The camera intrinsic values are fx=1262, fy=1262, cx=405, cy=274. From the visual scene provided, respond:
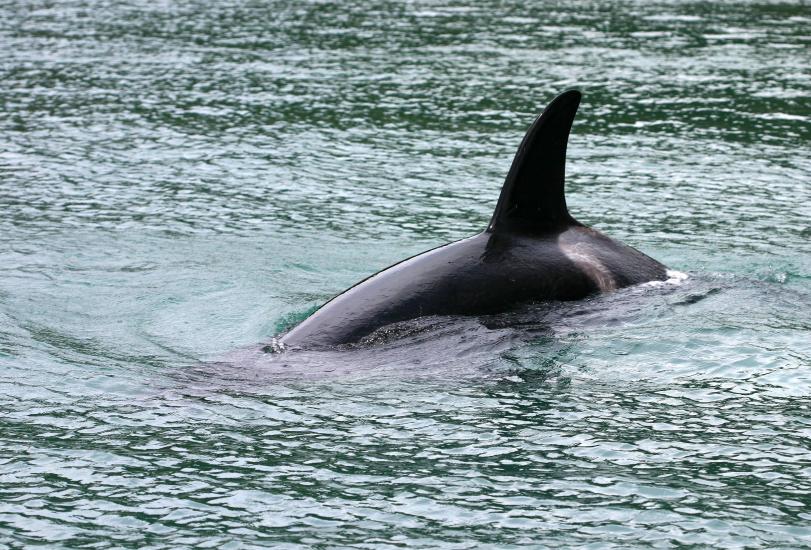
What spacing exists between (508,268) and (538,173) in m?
0.85

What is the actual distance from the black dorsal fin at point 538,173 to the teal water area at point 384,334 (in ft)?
2.82

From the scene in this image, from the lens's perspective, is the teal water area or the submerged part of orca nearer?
the teal water area

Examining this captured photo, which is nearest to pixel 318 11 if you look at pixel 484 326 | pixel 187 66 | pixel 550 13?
pixel 550 13

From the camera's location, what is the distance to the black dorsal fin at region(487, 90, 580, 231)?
34.1ft

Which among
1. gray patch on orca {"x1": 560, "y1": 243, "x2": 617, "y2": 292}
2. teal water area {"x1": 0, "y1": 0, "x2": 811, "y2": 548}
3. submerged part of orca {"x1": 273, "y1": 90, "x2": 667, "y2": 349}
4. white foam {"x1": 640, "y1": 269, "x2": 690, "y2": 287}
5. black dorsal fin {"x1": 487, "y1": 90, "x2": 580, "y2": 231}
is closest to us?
teal water area {"x1": 0, "y1": 0, "x2": 811, "y2": 548}

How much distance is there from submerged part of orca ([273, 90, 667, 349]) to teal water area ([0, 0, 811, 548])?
0.66 feet

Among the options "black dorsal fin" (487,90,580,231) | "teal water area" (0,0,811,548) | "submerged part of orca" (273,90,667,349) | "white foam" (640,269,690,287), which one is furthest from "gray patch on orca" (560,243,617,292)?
"white foam" (640,269,690,287)

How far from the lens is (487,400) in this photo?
29.9 ft

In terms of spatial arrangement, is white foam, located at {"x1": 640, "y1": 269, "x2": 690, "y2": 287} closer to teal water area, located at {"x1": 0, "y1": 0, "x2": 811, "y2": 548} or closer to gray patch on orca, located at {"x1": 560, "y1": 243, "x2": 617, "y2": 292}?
teal water area, located at {"x1": 0, "y1": 0, "x2": 811, "y2": 548}

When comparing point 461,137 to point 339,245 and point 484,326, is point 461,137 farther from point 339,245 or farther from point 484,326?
point 484,326

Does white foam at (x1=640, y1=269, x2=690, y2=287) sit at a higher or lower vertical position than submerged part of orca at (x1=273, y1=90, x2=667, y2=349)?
lower

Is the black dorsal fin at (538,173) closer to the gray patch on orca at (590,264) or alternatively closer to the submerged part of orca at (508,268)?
the submerged part of orca at (508,268)

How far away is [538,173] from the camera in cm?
1049

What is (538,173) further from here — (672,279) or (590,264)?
(672,279)
